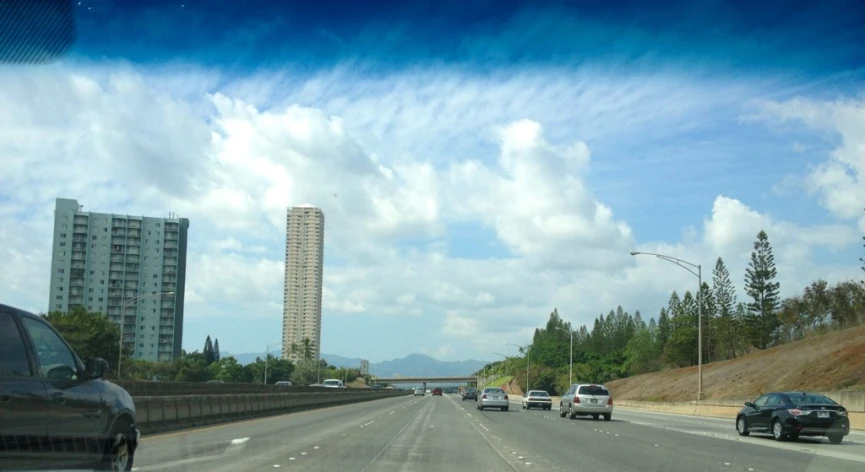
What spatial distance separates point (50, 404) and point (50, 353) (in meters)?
0.72

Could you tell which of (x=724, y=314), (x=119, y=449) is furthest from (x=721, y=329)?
(x=119, y=449)

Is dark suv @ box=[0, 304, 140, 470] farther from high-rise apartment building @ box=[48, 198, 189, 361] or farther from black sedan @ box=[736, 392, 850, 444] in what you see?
high-rise apartment building @ box=[48, 198, 189, 361]

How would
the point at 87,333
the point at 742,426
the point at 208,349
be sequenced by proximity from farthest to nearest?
the point at 208,349, the point at 87,333, the point at 742,426

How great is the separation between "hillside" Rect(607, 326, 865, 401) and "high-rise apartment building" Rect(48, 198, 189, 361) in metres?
52.8

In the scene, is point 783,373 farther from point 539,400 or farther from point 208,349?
point 208,349

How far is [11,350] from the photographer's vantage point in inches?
339

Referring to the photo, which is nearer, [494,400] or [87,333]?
[494,400]

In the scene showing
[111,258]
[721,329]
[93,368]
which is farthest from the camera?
[721,329]

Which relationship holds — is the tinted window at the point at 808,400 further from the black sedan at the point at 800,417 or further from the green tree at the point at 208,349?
the green tree at the point at 208,349

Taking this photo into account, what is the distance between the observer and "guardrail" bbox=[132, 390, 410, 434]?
23172mm

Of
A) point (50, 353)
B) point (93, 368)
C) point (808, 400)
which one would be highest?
point (50, 353)

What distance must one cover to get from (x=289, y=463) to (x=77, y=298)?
7521cm

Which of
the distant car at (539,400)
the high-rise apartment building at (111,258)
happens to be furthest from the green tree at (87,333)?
the distant car at (539,400)

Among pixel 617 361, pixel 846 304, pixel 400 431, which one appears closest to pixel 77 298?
pixel 400 431
